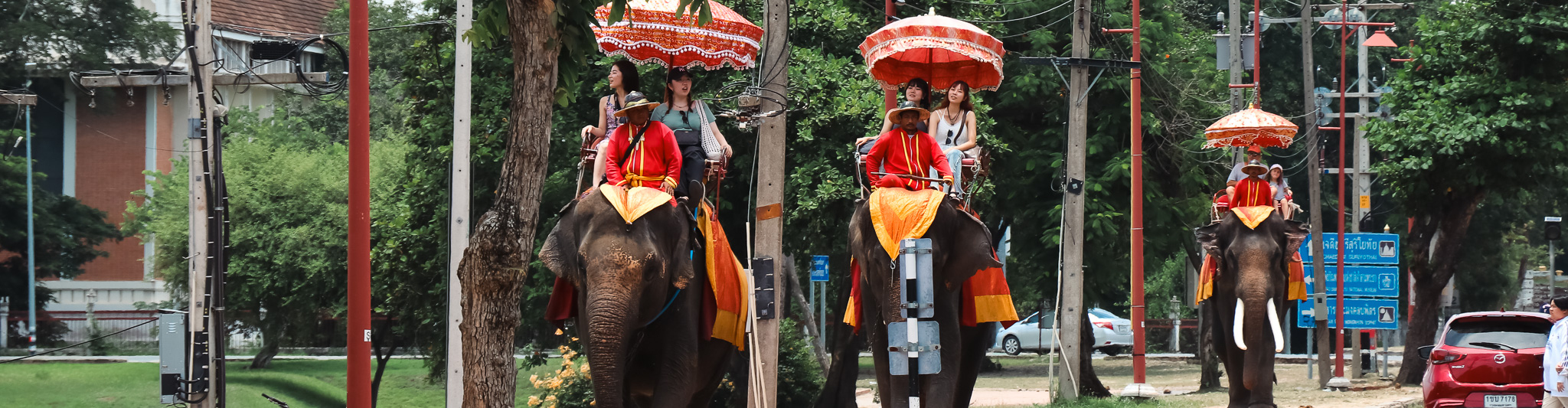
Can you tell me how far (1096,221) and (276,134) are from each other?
61.8 ft

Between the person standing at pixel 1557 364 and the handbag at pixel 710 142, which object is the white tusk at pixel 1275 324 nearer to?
the person standing at pixel 1557 364

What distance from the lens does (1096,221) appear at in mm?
21391

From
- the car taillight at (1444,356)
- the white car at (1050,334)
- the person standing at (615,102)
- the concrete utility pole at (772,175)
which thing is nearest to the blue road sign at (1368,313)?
the car taillight at (1444,356)

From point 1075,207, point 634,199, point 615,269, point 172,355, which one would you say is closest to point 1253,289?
point 1075,207

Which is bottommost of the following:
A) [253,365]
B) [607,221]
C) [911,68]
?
[253,365]

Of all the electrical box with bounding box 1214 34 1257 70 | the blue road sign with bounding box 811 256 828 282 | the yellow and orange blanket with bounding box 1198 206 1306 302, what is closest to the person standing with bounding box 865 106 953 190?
the yellow and orange blanket with bounding box 1198 206 1306 302

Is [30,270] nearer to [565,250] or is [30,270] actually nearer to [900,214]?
[565,250]

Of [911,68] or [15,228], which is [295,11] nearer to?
[15,228]

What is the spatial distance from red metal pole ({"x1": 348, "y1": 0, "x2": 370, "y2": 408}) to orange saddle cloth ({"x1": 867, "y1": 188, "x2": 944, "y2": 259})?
3750 millimetres


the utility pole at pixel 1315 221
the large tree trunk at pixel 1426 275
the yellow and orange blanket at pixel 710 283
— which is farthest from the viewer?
the utility pole at pixel 1315 221

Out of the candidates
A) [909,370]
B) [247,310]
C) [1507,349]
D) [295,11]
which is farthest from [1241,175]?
[295,11]

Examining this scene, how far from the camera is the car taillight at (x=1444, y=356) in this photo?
14.1 meters

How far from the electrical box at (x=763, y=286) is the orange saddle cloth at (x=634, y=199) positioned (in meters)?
1.88

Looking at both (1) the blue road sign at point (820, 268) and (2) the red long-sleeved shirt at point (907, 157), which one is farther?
(1) the blue road sign at point (820, 268)
